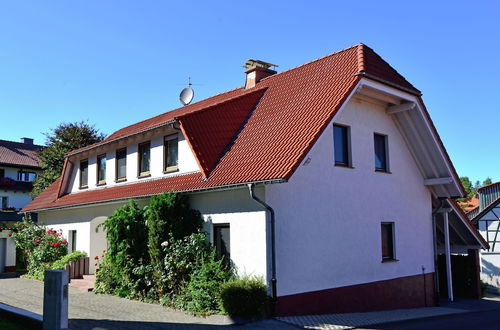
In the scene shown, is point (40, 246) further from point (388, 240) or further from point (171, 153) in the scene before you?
point (388, 240)

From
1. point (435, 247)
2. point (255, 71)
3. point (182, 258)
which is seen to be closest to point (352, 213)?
point (182, 258)

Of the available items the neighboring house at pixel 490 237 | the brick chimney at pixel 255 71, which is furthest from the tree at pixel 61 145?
the neighboring house at pixel 490 237

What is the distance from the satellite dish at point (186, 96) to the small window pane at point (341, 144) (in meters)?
9.03

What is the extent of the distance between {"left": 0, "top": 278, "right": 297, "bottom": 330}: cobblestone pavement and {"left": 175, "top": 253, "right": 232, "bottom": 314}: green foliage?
1.03 feet

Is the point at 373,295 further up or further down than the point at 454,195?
further down

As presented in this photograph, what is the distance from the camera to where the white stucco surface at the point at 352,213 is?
38.0 feet

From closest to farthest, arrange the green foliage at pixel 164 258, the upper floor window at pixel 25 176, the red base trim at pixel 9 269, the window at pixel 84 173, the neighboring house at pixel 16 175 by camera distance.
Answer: the green foliage at pixel 164 258 < the window at pixel 84 173 < the red base trim at pixel 9 269 < the neighboring house at pixel 16 175 < the upper floor window at pixel 25 176

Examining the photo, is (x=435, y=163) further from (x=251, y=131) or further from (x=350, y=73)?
(x=251, y=131)

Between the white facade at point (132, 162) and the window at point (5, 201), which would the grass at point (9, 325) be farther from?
the window at point (5, 201)

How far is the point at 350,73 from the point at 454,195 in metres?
6.82

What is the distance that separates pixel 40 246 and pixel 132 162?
6544 mm

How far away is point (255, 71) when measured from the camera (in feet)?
59.3

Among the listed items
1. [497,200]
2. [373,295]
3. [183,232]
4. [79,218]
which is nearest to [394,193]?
[373,295]

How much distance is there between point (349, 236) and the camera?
13.2 meters
